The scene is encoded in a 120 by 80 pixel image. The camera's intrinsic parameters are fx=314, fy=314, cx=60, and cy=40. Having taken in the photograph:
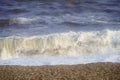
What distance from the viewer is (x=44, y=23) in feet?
48.8

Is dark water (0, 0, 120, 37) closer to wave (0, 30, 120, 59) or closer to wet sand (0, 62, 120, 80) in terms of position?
wave (0, 30, 120, 59)

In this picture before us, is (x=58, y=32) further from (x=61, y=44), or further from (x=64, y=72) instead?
(x=64, y=72)

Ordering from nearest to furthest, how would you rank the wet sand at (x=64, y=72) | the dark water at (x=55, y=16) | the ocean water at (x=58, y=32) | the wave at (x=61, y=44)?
the wet sand at (x=64, y=72)
the ocean water at (x=58, y=32)
the wave at (x=61, y=44)
the dark water at (x=55, y=16)

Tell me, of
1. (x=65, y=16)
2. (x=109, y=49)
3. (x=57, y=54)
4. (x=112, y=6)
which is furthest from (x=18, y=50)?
(x=112, y=6)

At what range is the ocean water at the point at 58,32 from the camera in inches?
389

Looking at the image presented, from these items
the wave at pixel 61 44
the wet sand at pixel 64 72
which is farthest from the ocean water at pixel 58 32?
the wet sand at pixel 64 72

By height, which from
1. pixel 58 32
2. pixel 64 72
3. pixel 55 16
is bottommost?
pixel 64 72

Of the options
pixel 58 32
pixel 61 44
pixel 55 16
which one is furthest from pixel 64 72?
pixel 55 16

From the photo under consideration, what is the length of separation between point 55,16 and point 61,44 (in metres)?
5.41

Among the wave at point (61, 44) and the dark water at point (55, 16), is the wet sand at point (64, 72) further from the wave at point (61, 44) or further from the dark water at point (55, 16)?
the dark water at point (55, 16)

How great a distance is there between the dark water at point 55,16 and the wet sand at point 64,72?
19.1 ft

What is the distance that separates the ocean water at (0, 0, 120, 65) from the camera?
32.4 feet

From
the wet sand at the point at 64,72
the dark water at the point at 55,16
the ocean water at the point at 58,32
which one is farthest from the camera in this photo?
the dark water at the point at 55,16

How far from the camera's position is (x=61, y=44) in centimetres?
1147
